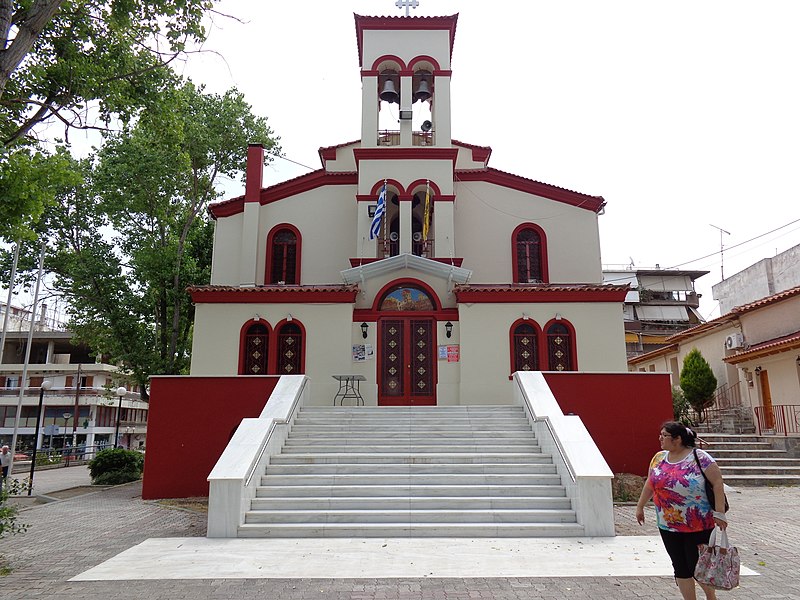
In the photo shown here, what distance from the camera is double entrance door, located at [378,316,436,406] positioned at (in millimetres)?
16188

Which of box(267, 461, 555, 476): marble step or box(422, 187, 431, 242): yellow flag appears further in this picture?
box(422, 187, 431, 242): yellow flag

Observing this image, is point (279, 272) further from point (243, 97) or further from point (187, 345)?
point (243, 97)

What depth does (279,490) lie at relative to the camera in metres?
9.69

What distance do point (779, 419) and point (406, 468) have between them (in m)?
15.3

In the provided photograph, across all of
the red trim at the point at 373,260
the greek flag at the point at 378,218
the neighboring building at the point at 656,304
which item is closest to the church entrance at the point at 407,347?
the red trim at the point at 373,260

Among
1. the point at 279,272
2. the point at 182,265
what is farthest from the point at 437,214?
the point at 182,265

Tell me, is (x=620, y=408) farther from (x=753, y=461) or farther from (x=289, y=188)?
(x=289, y=188)

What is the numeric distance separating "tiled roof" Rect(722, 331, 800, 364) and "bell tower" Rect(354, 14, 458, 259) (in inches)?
433

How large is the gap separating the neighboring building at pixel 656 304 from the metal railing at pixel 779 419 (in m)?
24.5

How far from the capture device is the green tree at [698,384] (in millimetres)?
22938

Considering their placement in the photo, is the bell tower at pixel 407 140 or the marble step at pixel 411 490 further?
the bell tower at pixel 407 140

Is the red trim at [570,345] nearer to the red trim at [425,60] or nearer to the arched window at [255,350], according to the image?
the arched window at [255,350]

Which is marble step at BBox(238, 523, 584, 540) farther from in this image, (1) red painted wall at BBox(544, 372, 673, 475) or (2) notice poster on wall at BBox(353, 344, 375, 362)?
(2) notice poster on wall at BBox(353, 344, 375, 362)

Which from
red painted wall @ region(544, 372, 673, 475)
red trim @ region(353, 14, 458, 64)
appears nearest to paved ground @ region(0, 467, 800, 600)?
red painted wall @ region(544, 372, 673, 475)
